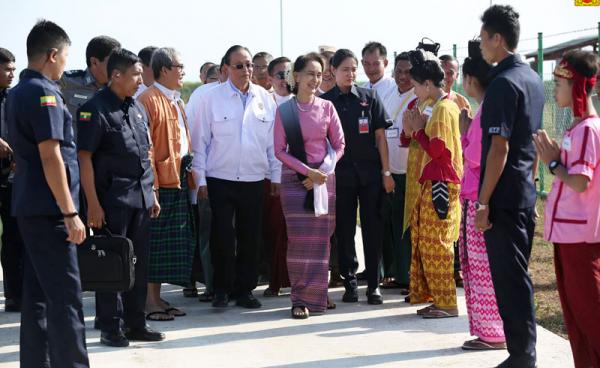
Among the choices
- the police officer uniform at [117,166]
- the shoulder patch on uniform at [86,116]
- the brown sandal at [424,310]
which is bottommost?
the brown sandal at [424,310]

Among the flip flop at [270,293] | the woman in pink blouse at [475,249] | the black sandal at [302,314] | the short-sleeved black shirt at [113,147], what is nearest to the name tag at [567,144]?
the woman in pink blouse at [475,249]

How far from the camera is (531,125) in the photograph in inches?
208

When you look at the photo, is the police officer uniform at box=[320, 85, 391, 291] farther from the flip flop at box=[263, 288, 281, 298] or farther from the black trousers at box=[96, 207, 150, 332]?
the black trousers at box=[96, 207, 150, 332]

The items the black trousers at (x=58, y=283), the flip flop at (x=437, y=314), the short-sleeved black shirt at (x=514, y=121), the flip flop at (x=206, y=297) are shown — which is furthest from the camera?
the flip flop at (x=206, y=297)

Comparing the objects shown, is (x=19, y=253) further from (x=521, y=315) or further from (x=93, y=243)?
(x=521, y=315)

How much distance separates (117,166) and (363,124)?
88.6 inches

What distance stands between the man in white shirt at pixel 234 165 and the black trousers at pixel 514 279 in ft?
8.49

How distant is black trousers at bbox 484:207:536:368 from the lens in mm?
5305

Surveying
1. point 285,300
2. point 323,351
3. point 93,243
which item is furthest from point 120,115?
point 285,300

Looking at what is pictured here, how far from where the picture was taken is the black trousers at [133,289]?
20.1 feet

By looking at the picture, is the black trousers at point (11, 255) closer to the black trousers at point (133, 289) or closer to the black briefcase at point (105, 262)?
the black trousers at point (133, 289)

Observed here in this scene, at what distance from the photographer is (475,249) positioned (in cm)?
602

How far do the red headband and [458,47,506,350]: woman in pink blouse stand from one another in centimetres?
95

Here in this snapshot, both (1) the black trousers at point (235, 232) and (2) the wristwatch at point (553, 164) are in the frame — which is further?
(1) the black trousers at point (235, 232)
